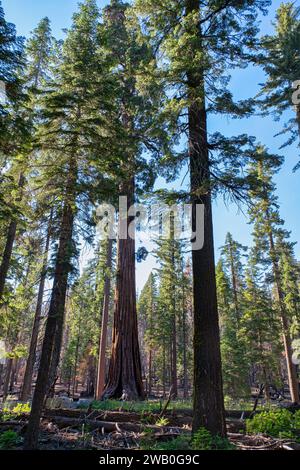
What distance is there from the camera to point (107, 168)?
28.2 feet

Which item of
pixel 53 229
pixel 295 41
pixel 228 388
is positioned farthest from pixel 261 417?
pixel 228 388

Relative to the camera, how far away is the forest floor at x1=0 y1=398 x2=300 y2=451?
18.1 feet

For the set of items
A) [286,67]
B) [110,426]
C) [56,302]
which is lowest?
[110,426]

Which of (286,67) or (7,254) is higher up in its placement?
(286,67)

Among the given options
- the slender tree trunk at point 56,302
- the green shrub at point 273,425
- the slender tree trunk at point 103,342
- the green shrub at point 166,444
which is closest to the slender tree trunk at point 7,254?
the slender tree trunk at point 103,342

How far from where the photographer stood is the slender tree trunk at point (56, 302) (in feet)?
19.5

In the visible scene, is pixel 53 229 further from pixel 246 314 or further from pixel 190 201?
pixel 246 314

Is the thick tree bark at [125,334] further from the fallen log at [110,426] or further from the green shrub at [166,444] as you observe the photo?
the green shrub at [166,444]

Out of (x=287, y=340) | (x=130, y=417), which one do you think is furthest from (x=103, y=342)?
(x=287, y=340)

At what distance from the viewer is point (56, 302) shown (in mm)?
7211

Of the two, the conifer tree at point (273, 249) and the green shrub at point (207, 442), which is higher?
the conifer tree at point (273, 249)

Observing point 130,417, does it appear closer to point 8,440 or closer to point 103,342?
point 8,440

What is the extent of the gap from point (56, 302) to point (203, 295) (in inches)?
131

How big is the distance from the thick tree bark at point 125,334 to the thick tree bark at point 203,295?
5421 millimetres
